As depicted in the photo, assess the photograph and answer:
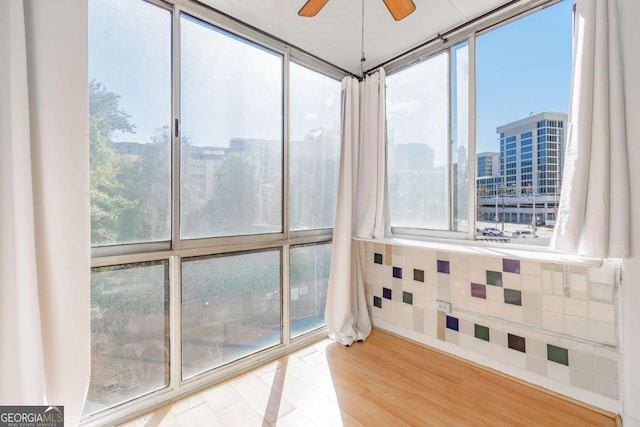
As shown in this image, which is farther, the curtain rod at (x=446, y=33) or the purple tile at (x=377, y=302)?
the purple tile at (x=377, y=302)

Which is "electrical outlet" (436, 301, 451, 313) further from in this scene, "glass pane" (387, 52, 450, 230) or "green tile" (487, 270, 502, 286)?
"glass pane" (387, 52, 450, 230)

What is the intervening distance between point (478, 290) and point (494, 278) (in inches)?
6.0

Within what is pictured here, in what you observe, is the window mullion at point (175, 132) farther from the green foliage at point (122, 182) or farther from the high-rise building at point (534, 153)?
the high-rise building at point (534, 153)

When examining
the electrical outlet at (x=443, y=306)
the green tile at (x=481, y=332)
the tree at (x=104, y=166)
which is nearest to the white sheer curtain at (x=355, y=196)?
the electrical outlet at (x=443, y=306)

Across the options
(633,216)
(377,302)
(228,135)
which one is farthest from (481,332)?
(228,135)

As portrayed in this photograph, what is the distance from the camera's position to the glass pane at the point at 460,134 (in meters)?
2.19

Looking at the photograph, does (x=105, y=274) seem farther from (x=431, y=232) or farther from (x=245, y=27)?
(x=431, y=232)

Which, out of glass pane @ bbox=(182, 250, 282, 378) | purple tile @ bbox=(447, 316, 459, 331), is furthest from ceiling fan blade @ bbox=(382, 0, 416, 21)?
purple tile @ bbox=(447, 316, 459, 331)

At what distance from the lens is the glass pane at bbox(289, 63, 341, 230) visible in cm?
241

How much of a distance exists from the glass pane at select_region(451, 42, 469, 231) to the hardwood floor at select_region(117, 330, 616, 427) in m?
1.14

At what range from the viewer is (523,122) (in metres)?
1.92

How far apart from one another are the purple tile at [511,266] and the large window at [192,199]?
1.48m

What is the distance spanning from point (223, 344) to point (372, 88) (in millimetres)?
2492

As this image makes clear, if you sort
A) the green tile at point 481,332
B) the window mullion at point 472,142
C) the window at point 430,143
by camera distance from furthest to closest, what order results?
the window at point 430,143 < the window mullion at point 472,142 < the green tile at point 481,332
